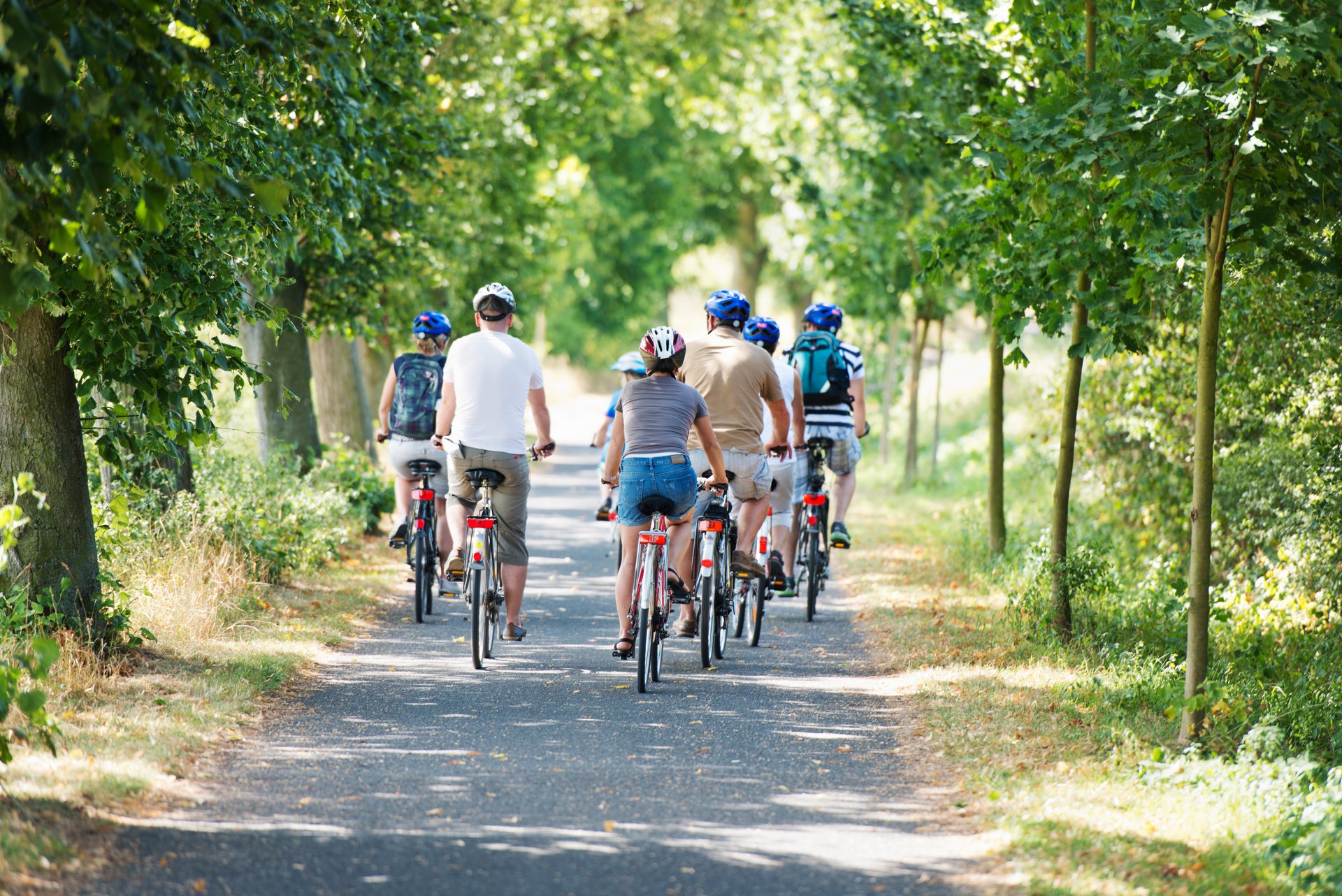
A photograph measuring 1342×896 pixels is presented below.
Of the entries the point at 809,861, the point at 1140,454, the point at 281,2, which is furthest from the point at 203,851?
the point at 1140,454

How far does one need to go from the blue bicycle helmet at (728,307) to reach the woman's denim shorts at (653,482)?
148cm

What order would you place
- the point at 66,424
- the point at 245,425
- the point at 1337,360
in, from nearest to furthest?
the point at 66,424 < the point at 1337,360 < the point at 245,425

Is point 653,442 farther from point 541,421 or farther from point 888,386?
point 888,386

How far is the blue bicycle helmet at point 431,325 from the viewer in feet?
37.8

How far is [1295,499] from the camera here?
11.7m

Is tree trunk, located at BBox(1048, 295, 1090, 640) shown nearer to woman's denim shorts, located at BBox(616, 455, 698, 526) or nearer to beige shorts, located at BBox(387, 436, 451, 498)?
woman's denim shorts, located at BBox(616, 455, 698, 526)

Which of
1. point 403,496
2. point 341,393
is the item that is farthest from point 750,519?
point 341,393

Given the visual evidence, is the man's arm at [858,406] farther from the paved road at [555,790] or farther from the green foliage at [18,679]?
the green foliage at [18,679]

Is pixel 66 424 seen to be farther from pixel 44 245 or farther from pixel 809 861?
pixel 809 861

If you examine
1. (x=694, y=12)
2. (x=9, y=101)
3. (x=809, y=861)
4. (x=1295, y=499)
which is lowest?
(x=809, y=861)

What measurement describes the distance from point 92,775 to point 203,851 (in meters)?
1.00

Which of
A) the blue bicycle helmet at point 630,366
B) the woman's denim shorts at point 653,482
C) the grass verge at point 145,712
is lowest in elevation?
the grass verge at point 145,712

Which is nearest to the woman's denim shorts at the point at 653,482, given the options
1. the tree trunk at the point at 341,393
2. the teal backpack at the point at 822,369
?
the teal backpack at the point at 822,369

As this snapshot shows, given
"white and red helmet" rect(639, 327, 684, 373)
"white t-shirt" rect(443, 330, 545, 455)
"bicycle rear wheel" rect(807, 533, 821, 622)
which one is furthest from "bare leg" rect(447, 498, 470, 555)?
"bicycle rear wheel" rect(807, 533, 821, 622)
